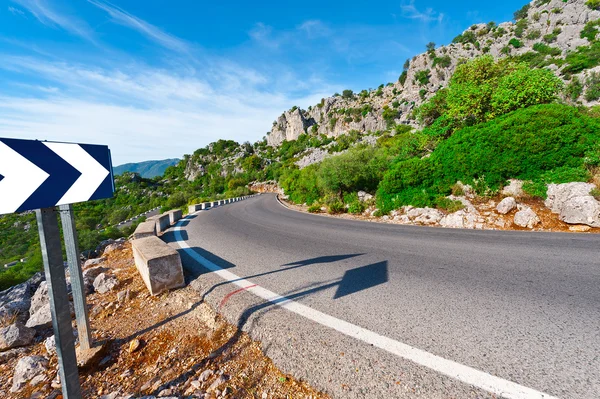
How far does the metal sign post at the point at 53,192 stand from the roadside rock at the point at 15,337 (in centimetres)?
176

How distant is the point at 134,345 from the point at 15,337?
4.46 feet

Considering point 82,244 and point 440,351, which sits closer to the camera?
point 440,351

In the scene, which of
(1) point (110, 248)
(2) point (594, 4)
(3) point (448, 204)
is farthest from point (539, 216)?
(2) point (594, 4)

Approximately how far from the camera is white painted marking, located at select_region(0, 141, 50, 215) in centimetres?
140

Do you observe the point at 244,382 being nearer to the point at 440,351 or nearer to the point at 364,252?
the point at 440,351

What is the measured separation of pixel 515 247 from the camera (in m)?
5.18

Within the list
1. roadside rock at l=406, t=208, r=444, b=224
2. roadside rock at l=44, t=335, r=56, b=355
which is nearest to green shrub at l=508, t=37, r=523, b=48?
roadside rock at l=406, t=208, r=444, b=224

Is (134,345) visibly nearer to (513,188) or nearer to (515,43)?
(513,188)

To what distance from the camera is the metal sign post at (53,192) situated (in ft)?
4.70

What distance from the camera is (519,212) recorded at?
7656mm

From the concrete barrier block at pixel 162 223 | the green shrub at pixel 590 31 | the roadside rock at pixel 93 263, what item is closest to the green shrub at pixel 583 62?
the green shrub at pixel 590 31

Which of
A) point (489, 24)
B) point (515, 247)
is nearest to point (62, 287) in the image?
point (515, 247)

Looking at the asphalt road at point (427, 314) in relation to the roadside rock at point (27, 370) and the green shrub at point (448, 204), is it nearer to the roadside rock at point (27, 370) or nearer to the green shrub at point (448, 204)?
the roadside rock at point (27, 370)

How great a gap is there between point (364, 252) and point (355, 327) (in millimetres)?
3078
